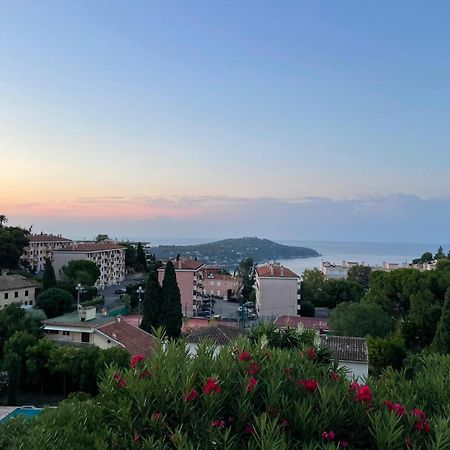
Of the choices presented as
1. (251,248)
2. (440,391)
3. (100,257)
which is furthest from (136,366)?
(251,248)

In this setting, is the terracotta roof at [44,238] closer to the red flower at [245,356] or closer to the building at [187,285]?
the building at [187,285]

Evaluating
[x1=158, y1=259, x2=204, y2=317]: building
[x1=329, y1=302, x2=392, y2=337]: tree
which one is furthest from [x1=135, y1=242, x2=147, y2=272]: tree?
[x1=329, y1=302, x2=392, y2=337]: tree

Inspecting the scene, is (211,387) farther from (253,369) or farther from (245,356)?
(245,356)

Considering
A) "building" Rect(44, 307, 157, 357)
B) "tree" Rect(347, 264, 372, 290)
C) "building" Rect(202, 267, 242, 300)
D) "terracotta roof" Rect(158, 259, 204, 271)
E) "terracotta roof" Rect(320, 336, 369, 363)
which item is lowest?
"building" Rect(202, 267, 242, 300)

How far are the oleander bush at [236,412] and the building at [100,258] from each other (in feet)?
144

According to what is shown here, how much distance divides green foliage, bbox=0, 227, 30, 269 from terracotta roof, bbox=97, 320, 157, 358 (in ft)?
84.5

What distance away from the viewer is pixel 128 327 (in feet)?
68.6

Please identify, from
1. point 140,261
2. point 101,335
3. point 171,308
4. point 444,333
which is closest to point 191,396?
A: point 101,335

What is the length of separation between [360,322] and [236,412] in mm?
20263

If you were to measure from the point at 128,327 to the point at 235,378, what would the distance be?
18.4 metres

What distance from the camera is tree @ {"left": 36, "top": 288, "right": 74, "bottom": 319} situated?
30234mm

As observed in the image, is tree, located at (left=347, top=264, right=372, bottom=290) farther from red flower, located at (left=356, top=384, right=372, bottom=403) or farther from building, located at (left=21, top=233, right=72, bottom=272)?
red flower, located at (left=356, top=384, right=372, bottom=403)

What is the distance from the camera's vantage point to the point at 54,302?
99.6 ft

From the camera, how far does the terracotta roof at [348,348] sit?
15.7 metres
